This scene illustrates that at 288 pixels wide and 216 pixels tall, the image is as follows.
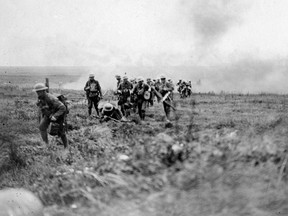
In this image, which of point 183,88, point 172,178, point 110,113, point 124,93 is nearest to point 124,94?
point 124,93

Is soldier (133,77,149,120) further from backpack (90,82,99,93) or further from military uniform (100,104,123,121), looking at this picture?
backpack (90,82,99,93)

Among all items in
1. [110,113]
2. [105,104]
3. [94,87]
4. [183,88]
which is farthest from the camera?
[183,88]

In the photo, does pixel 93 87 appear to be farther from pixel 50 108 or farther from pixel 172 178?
pixel 172 178

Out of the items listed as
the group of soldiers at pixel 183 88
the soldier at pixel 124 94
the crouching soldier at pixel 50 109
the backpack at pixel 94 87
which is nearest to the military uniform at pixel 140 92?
the soldier at pixel 124 94

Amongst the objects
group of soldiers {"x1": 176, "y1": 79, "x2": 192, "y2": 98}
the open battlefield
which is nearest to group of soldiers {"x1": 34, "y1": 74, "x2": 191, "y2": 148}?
the open battlefield

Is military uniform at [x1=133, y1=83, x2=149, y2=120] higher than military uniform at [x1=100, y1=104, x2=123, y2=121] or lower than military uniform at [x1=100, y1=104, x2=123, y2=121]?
higher

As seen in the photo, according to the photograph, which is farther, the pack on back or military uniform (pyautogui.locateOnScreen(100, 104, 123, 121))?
the pack on back

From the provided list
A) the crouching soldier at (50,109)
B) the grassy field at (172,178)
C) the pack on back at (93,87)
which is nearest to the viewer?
the grassy field at (172,178)

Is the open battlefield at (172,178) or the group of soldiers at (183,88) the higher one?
the group of soldiers at (183,88)

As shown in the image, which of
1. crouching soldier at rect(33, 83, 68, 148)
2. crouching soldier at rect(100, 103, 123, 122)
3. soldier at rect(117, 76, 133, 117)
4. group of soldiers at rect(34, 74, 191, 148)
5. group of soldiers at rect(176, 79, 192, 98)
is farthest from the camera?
group of soldiers at rect(176, 79, 192, 98)

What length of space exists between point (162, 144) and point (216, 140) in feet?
2.97

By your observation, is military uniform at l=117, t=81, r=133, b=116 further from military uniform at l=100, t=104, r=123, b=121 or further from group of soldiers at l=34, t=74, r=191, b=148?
military uniform at l=100, t=104, r=123, b=121

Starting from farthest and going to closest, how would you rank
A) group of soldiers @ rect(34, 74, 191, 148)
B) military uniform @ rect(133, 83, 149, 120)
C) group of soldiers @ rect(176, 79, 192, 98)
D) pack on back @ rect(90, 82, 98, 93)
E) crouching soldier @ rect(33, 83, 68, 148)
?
group of soldiers @ rect(176, 79, 192, 98)
pack on back @ rect(90, 82, 98, 93)
military uniform @ rect(133, 83, 149, 120)
group of soldiers @ rect(34, 74, 191, 148)
crouching soldier @ rect(33, 83, 68, 148)

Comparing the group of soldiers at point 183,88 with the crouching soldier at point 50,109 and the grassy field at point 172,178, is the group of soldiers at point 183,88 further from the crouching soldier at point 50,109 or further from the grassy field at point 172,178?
the grassy field at point 172,178
